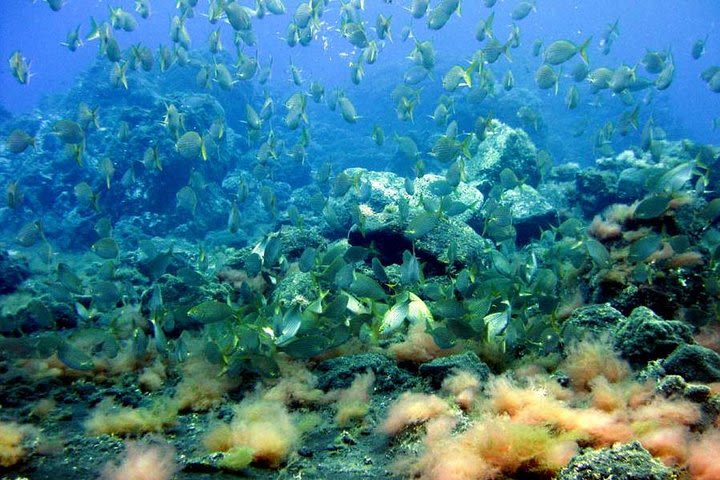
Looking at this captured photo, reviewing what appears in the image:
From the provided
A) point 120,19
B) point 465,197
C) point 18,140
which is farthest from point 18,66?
point 465,197

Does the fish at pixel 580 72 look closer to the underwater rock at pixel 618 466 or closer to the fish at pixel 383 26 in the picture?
the fish at pixel 383 26

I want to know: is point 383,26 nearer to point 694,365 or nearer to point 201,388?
point 201,388

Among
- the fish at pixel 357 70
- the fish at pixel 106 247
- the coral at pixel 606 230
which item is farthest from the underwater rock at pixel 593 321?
the fish at pixel 357 70

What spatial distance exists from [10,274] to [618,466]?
12.3m

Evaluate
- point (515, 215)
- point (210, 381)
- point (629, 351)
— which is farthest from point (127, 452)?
point (515, 215)

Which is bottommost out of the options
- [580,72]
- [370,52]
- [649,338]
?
[649,338]

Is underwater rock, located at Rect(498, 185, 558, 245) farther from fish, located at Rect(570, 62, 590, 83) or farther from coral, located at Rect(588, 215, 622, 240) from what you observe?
coral, located at Rect(588, 215, 622, 240)

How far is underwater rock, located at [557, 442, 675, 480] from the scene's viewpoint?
1.88 m

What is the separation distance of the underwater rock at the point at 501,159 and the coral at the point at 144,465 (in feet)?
37.1

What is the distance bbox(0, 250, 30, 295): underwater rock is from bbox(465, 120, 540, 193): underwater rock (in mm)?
12159

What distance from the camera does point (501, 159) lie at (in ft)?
42.6

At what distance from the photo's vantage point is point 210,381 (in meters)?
4.05

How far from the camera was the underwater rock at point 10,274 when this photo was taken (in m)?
9.62

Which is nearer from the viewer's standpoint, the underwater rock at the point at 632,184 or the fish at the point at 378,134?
the fish at the point at 378,134
